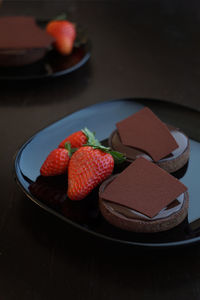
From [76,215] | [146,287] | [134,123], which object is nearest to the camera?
[146,287]

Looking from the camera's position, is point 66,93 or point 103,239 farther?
point 66,93

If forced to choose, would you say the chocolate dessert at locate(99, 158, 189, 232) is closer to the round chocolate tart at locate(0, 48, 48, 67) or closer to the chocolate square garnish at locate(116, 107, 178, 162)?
the chocolate square garnish at locate(116, 107, 178, 162)

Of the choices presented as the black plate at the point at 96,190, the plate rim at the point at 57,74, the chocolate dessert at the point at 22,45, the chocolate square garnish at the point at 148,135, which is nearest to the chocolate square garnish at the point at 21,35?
the chocolate dessert at the point at 22,45

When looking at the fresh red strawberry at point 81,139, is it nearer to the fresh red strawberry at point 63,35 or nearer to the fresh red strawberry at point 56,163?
the fresh red strawberry at point 56,163

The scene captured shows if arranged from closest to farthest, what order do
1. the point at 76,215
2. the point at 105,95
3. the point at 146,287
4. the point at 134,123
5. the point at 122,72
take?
1. the point at 146,287
2. the point at 76,215
3. the point at 134,123
4. the point at 105,95
5. the point at 122,72

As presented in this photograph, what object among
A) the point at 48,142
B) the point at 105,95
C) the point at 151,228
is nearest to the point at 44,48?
the point at 105,95

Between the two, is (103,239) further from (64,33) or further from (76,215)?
(64,33)

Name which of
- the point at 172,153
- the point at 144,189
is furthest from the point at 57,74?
the point at 144,189
